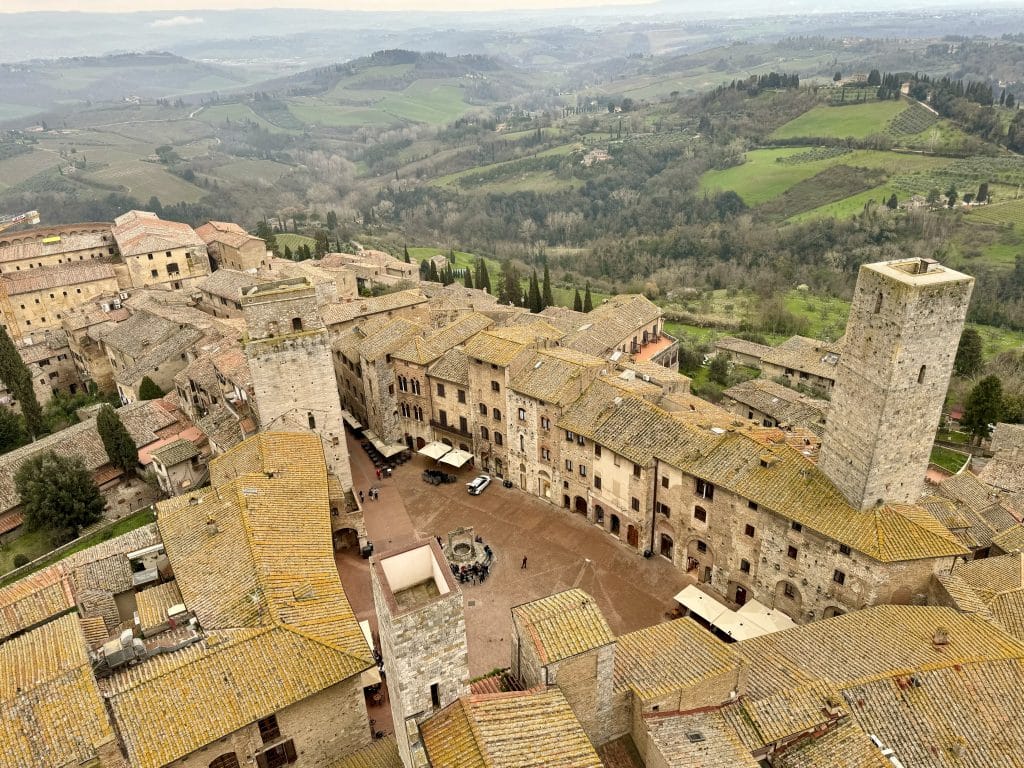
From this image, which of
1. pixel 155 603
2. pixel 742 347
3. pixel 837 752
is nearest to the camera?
pixel 837 752

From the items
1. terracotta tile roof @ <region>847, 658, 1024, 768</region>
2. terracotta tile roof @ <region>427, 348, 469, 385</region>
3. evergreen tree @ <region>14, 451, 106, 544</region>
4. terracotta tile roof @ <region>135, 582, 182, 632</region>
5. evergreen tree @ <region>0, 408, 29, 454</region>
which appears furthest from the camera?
evergreen tree @ <region>0, 408, 29, 454</region>

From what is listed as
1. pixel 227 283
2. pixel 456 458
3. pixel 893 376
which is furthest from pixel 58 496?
pixel 893 376

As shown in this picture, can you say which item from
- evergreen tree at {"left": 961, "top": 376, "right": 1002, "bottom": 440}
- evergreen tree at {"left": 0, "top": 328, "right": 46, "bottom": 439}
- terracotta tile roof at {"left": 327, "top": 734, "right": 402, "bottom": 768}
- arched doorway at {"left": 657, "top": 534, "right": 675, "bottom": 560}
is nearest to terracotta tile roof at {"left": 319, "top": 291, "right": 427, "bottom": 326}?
evergreen tree at {"left": 0, "top": 328, "right": 46, "bottom": 439}

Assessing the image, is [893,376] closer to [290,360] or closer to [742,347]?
[290,360]

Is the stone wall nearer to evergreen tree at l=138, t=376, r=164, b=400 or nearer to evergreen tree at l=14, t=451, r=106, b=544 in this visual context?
evergreen tree at l=14, t=451, r=106, b=544

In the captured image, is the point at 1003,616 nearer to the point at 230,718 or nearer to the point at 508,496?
the point at 508,496
